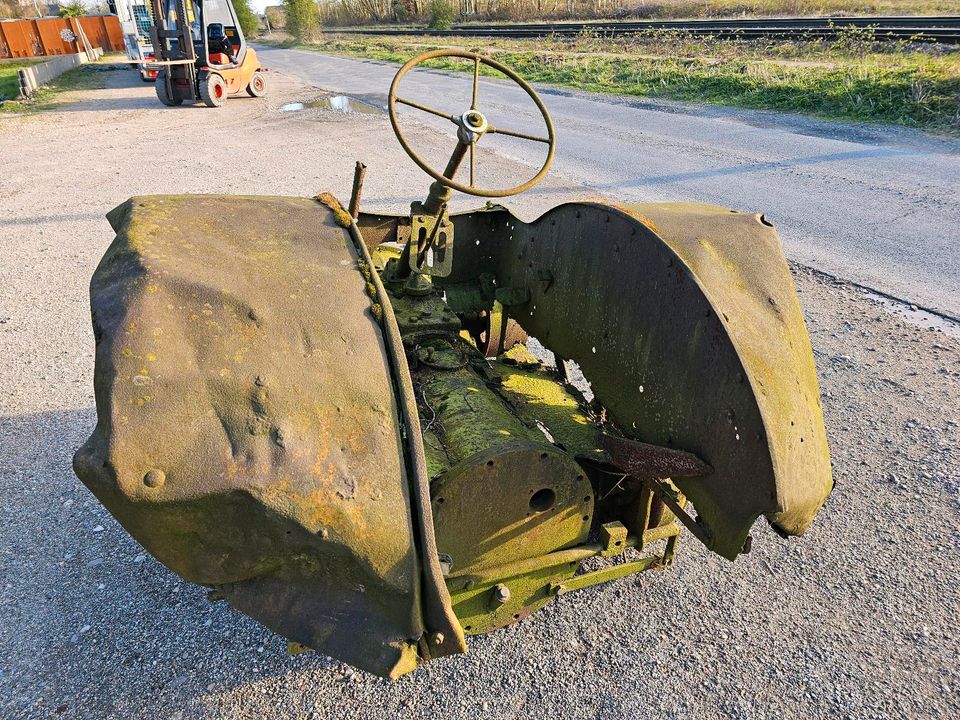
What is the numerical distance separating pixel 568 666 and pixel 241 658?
1.27 meters

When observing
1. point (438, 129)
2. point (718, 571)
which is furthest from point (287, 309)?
point (438, 129)

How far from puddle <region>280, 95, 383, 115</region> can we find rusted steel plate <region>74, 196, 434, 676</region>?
13.3 meters

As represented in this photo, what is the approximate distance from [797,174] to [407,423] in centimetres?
855

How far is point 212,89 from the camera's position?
A: 14.7m

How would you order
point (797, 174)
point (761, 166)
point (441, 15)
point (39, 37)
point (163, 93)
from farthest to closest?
point (441, 15)
point (39, 37)
point (163, 93)
point (761, 166)
point (797, 174)

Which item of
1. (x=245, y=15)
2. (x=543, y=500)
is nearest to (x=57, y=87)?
(x=543, y=500)

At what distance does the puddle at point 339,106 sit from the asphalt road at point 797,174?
1.54 metres

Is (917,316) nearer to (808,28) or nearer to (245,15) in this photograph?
(808,28)

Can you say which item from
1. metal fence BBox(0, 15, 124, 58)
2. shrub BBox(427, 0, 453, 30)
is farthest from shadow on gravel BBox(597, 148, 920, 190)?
shrub BBox(427, 0, 453, 30)

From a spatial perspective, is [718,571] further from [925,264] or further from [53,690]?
[925,264]

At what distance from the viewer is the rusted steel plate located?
1629mm

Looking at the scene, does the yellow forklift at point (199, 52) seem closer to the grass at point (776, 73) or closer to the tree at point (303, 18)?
the grass at point (776, 73)

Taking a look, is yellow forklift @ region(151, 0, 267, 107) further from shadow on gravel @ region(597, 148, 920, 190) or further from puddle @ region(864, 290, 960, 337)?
puddle @ region(864, 290, 960, 337)

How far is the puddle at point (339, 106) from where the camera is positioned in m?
14.4
